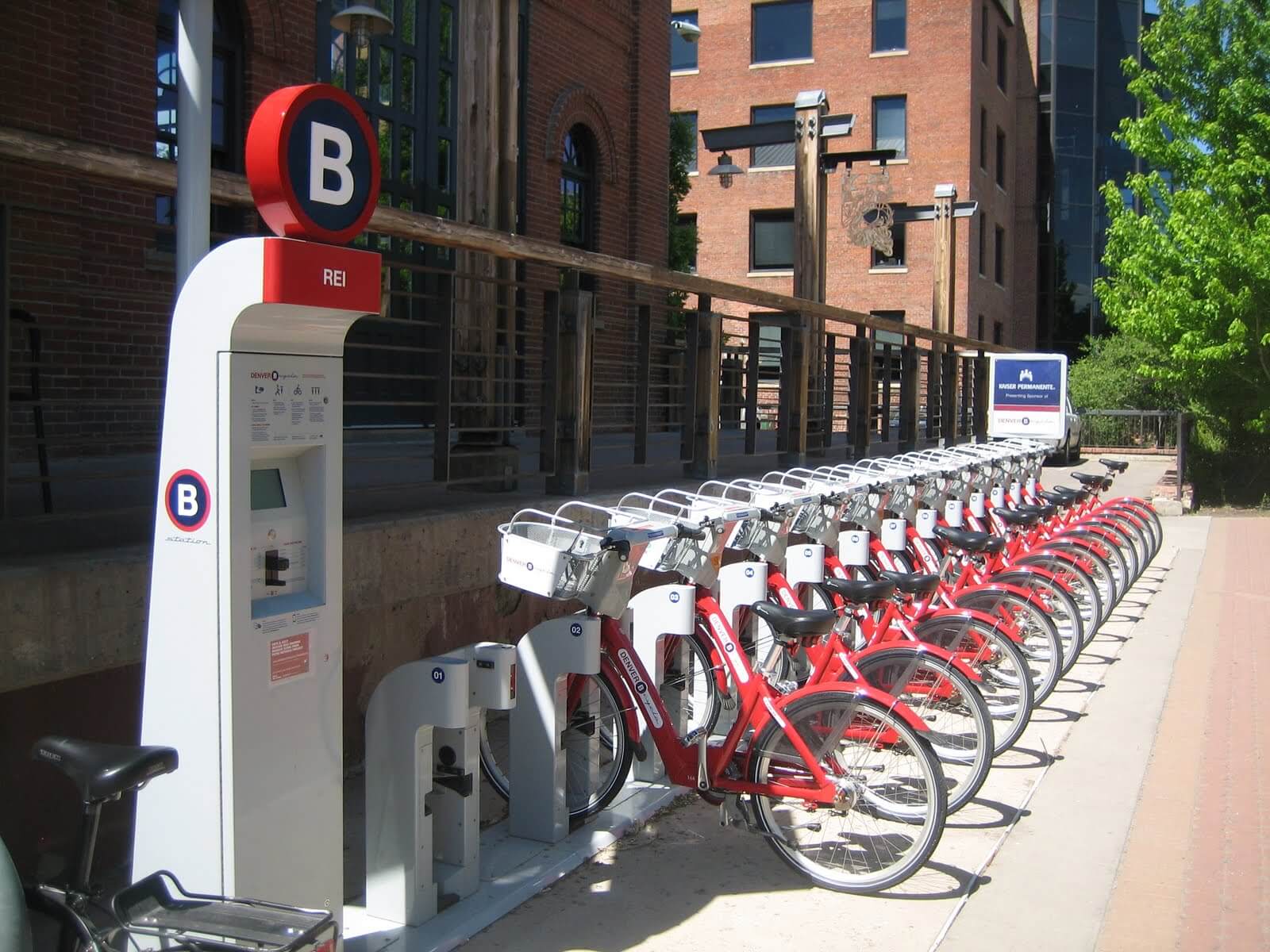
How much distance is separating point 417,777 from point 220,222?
666cm

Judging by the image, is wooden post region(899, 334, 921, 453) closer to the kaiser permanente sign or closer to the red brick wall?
the kaiser permanente sign

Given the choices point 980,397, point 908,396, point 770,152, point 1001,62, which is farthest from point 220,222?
point 1001,62

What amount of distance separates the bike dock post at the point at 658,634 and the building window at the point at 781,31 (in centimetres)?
3231

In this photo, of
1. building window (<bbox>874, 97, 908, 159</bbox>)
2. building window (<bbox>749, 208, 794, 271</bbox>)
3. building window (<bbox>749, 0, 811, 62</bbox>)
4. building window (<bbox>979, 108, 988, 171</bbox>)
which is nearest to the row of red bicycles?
building window (<bbox>874, 97, 908, 159</bbox>)

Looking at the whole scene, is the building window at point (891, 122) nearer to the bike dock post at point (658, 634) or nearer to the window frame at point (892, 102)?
the window frame at point (892, 102)

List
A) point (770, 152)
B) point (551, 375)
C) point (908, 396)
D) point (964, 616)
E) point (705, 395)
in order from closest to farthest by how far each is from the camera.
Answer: point (964, 616), point (551, 375), point (705, 395), point (908, 396), point (770, 152)

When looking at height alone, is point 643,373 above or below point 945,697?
above

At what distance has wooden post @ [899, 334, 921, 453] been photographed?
14.5 metres

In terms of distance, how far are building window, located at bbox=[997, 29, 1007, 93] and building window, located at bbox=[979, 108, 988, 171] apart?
258 cm

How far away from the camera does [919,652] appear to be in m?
4.93

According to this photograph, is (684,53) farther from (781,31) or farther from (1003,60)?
Answer: (1003,60)

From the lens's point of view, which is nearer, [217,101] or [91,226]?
[91,226]

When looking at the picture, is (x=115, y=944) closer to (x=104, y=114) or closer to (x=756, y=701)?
(x=756, y=701)

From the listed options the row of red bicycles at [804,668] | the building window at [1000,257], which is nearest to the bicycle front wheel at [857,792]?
the row of red bicycles at [804,668]
